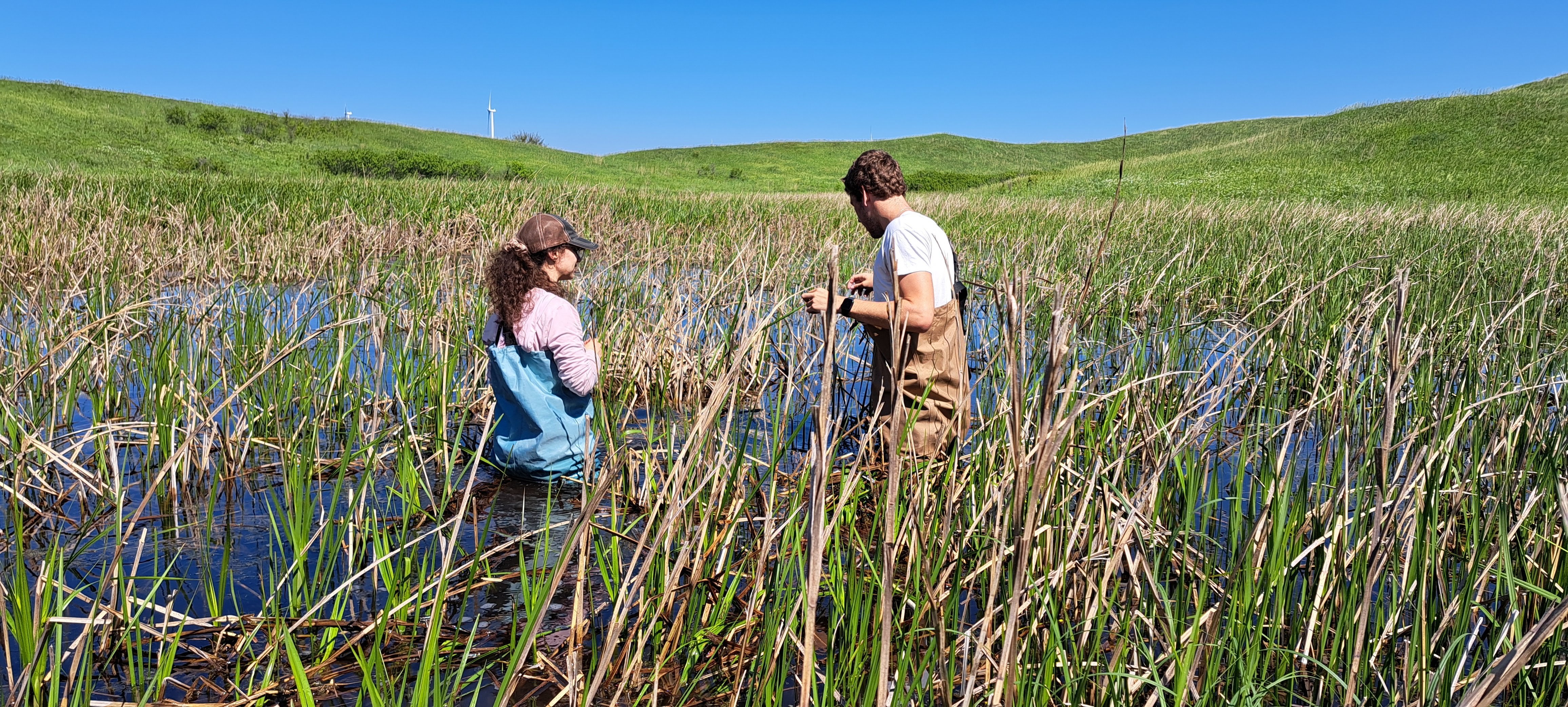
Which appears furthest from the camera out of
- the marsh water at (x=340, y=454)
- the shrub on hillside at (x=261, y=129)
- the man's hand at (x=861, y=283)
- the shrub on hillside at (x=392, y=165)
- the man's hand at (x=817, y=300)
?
the shrub on hillside at (x=261, y=129)

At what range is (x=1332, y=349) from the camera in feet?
15.8

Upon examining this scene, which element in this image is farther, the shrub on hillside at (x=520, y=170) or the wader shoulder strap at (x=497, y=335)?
the shrub on hillside at (x=520, y=170)

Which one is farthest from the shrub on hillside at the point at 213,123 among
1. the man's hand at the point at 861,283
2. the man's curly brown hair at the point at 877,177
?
the man's curly brown hair at the point at 877,177

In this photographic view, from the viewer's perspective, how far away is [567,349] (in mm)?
3523

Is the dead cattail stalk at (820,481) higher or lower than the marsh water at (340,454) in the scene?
higher

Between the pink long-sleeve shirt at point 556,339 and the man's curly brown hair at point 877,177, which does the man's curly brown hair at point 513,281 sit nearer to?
the pink long-sleeve shirt at point 556,339

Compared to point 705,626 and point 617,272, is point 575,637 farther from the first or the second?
point 617,272

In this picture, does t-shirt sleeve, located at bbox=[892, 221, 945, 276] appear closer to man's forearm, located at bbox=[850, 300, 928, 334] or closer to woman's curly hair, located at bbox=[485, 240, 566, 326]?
man's forearm, located at bbox=[850, 300, 928, 334]

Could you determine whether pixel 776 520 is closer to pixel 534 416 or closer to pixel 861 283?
pixel 534 416

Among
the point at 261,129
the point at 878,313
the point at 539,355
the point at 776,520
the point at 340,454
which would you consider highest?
the point at 261,129

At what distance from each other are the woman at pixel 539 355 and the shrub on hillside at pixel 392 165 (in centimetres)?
2949

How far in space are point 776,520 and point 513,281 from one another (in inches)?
64.4

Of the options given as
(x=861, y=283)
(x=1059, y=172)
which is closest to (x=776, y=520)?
(x=861, y=283)

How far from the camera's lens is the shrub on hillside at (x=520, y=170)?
1204 inches
